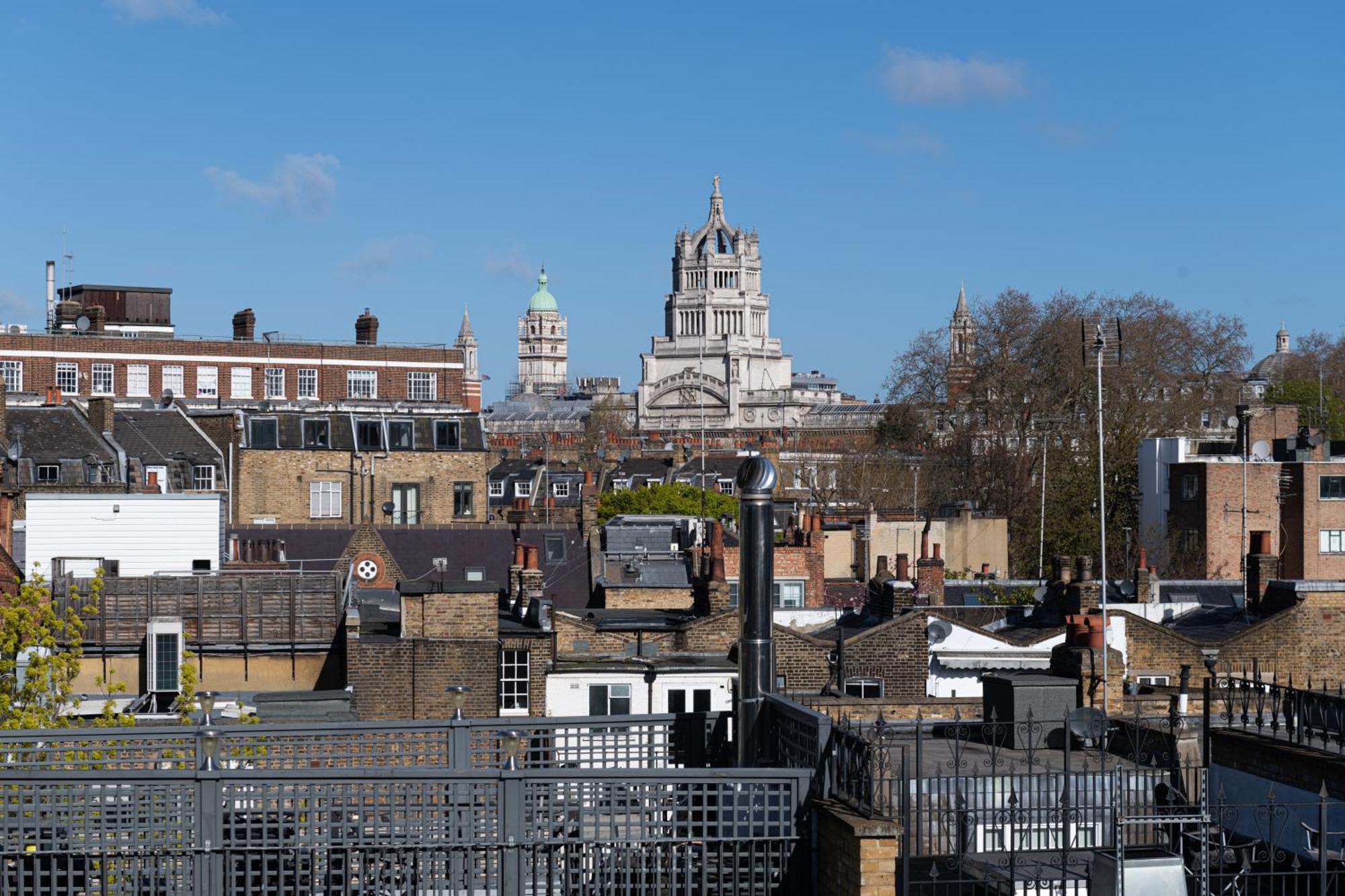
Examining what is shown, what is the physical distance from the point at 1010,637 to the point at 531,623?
8.63 metres

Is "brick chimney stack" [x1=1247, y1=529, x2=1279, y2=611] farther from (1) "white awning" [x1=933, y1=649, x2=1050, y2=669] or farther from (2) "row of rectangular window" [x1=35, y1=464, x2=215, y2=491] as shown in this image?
(2) "row of rectangular window" [x1=35, y1=464, x2=215, y2=491]

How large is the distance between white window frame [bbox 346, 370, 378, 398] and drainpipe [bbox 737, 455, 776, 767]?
71999 mm

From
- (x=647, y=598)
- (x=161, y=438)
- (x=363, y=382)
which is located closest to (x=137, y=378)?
(x=363, y=382)

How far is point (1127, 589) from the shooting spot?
137ft

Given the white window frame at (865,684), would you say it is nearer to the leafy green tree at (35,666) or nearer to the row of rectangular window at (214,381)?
the leafy green tree at (35,666)

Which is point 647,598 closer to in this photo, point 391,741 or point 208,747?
point 391,741

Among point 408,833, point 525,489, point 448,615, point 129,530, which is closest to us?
point 408,833

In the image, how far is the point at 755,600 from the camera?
44.4 feet

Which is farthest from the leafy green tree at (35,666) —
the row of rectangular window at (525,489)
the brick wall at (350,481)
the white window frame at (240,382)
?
the row of rectangular window at (525,489)

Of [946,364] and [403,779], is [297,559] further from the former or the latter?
[946,364]

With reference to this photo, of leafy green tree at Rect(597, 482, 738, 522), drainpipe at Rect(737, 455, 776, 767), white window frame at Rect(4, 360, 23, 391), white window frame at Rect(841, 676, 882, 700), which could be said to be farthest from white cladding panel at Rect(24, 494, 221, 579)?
white window frame at Rect(4, 360, 23, 391)

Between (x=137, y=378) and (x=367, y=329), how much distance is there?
1042 cm

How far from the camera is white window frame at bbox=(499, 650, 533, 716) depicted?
30.8 meters

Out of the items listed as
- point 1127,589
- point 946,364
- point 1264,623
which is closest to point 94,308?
point 946,364
